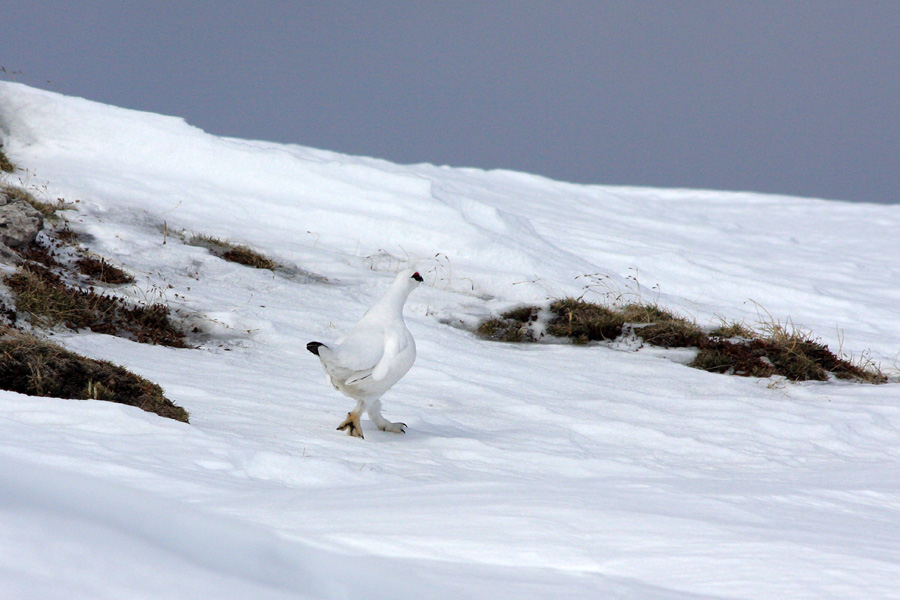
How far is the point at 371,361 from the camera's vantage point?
4656 millimetres

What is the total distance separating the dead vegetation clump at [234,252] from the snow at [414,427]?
0.25 meters

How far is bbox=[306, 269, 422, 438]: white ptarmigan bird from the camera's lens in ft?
15.0

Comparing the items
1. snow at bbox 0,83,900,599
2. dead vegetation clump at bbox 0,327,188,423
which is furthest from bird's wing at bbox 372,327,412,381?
dead vegetation clump at bbox 0,327,188,423

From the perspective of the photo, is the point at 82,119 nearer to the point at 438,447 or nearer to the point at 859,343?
the point at 438,447

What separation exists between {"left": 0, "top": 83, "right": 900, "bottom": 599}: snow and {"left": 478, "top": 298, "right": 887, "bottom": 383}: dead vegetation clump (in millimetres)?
332

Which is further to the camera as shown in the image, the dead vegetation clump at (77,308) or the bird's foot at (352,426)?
the dead vegetation clump at (77,308)

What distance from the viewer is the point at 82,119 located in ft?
44.5

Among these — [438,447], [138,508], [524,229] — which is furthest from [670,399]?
[524,229]

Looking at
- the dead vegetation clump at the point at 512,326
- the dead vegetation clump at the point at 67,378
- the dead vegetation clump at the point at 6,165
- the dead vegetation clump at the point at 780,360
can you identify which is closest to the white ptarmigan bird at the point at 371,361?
the dead vegetation clump at the point at 67,378

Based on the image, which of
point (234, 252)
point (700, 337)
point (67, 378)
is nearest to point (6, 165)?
point (234, 252)

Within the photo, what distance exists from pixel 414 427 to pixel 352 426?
74 centimetres

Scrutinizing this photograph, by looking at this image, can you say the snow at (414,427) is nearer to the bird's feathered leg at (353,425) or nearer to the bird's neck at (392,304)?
the bird's feathered leg at (353,425)

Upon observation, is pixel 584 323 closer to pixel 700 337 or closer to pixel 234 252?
pixel 700 337

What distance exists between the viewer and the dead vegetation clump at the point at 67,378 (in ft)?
14.9
